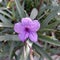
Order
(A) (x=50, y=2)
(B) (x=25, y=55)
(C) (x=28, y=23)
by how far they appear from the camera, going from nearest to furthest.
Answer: (C) (x=28, y=23) < (B) (x=25, y=55) < (A) (x=50, y=2)

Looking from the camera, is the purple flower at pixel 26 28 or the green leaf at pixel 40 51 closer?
the purple flower at pixel 26 28

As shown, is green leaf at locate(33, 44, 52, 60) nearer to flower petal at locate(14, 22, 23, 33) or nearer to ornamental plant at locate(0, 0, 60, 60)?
ornamental plant at locate(0, 0, 60, 60)

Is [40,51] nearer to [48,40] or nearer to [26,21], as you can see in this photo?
[48,40]

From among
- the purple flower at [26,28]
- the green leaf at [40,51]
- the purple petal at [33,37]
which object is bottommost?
the green leaf at [40,51]

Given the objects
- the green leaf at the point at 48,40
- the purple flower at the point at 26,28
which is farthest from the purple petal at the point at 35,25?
the green leaf at the point at 48,40

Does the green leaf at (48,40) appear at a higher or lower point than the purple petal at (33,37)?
lower

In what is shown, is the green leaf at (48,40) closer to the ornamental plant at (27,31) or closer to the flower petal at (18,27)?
the ornamental plant at (27,31)

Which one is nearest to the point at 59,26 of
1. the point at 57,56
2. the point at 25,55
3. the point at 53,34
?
the point at 53,34

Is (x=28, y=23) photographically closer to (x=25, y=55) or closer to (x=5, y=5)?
(x=25, y=55)
